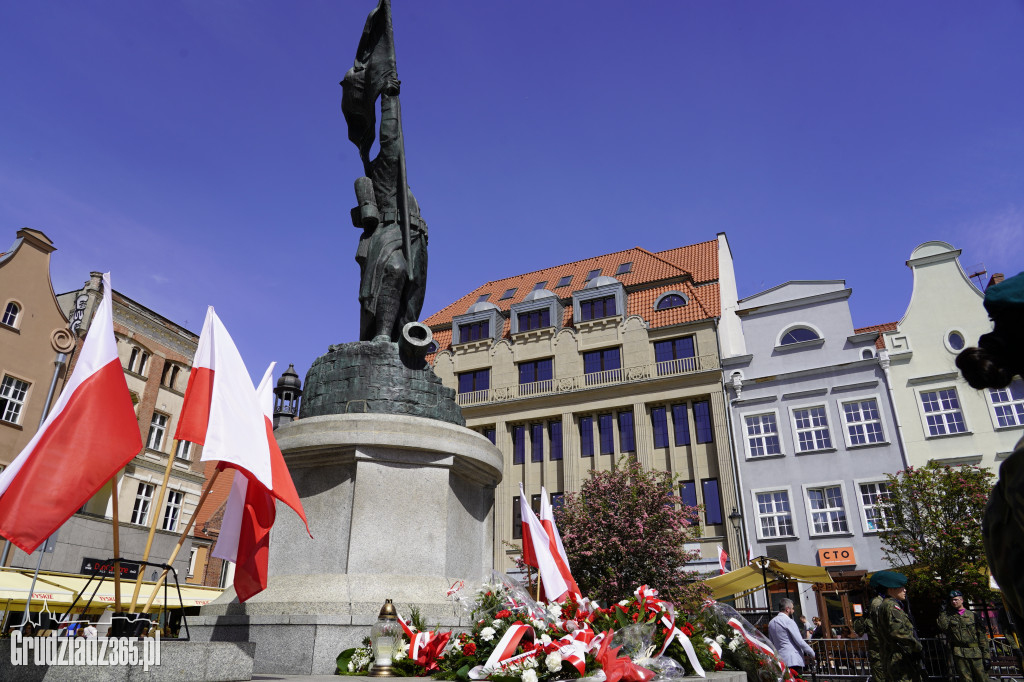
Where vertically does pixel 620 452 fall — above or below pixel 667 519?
above

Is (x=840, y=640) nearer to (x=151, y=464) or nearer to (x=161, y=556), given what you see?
(x=161, y=556)

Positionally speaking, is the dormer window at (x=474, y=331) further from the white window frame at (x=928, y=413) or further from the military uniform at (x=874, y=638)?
the military uniform at (x=874, y=638)

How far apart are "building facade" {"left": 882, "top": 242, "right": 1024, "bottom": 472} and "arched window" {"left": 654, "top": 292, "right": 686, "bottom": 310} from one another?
32.0 ft

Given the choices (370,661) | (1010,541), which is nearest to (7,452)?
(370,661)

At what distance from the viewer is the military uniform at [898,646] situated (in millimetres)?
7516

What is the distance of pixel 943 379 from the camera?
91.8 feet

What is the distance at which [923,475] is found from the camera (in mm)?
22156

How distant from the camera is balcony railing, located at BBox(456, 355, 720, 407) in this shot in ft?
110

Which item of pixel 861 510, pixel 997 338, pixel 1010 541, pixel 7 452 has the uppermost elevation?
pixel 7 452

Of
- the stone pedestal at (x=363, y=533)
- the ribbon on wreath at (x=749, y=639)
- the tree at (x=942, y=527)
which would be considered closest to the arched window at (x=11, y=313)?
the stone pedestal at (x=363, y=533)

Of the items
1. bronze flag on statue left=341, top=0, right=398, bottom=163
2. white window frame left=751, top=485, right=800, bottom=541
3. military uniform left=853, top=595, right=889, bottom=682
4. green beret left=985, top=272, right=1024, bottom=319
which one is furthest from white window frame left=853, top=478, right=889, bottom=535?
green beret left=985, top=272, right=1024, bottom=319

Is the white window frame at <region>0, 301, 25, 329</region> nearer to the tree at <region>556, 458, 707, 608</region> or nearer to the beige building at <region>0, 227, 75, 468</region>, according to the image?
the beige building at <region>0, 227, 75, 468</region>

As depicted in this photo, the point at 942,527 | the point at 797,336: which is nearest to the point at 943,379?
the point at 797,336

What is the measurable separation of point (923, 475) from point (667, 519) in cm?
829
